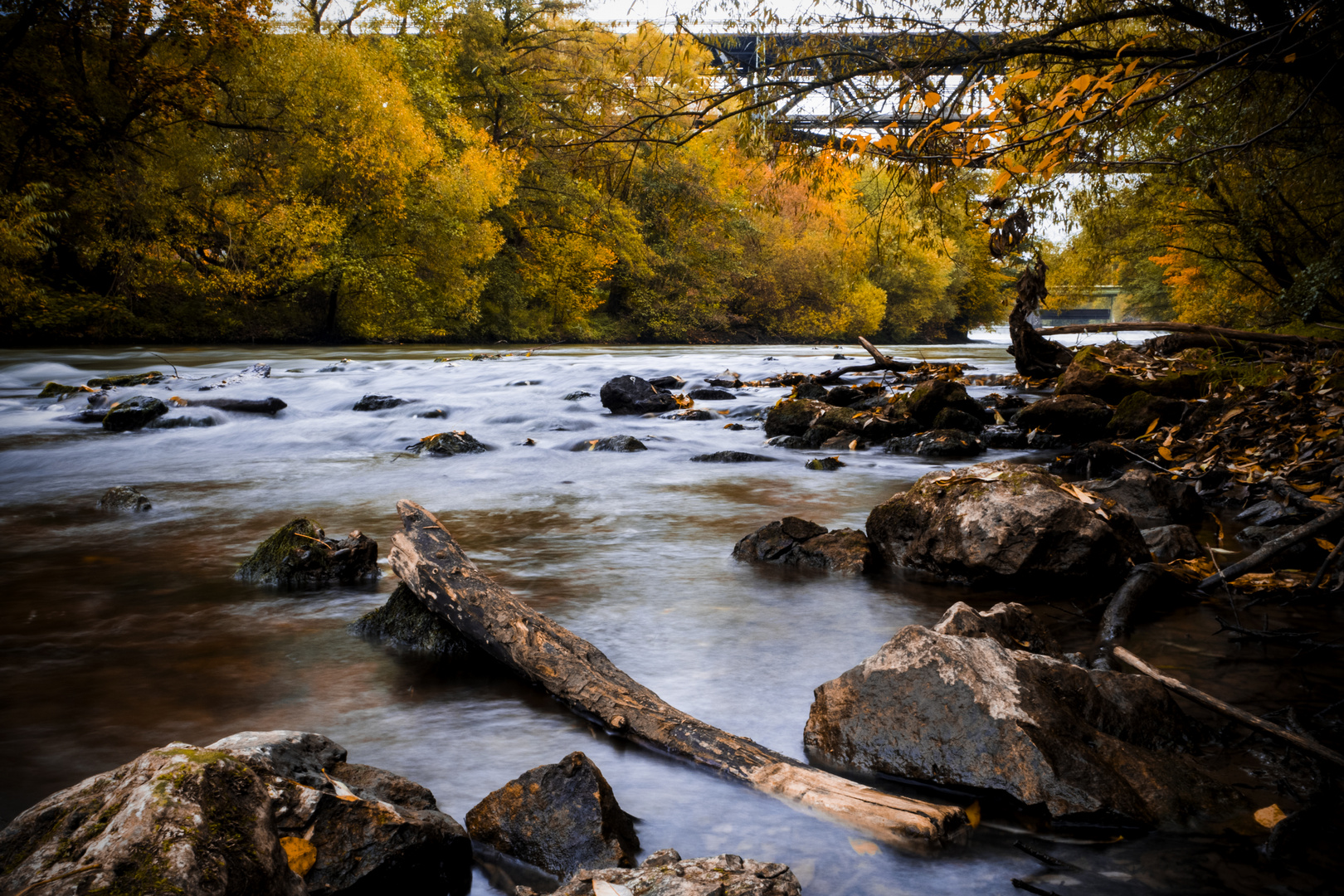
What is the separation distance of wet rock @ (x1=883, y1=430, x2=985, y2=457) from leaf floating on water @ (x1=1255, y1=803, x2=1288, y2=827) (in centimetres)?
753

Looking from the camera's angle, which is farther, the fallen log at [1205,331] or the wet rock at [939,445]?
the wet rock at [939,445]

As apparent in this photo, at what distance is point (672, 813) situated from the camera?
8.46 ft

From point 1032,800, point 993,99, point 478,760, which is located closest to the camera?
point 1032,800

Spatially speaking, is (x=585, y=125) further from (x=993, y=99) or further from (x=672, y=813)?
(x=672, y=813)

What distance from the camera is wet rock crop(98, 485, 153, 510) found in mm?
7117

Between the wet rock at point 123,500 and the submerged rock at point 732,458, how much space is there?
228 inches

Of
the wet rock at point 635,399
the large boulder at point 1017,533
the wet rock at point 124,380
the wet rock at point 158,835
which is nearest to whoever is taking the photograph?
A: the wet rock at point 158,835

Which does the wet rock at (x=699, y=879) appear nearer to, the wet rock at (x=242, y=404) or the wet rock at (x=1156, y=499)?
the wet rock at (x=1156, y=499)

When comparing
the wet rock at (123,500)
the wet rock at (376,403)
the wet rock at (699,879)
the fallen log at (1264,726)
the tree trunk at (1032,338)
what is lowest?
the wet rock at (123,500)

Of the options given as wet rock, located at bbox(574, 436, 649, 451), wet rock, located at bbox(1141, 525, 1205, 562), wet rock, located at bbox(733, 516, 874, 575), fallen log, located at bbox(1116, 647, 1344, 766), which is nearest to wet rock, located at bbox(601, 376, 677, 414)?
wet rock, located at bbox(574, 436, 649, 451)

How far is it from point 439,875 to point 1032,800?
70.0 inches

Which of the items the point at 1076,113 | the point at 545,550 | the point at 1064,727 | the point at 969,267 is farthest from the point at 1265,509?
the point at 969,267

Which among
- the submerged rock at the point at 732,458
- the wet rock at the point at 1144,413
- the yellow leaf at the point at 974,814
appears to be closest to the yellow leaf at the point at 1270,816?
the yellow leaf at the point at 974,814

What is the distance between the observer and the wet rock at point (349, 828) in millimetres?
1988
